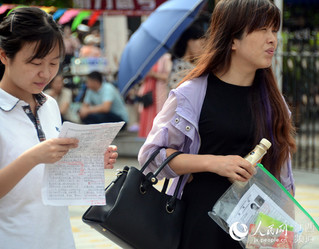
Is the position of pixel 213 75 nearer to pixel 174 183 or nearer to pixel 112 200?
pixel 174 183

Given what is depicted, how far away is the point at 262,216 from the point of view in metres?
2.60

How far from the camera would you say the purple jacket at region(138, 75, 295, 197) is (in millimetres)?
2834

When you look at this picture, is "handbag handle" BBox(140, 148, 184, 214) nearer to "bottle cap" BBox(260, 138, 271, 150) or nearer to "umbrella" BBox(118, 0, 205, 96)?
"bottle cap" BBox(260, 138, 271, 150)

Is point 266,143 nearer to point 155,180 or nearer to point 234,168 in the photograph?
point 234,168

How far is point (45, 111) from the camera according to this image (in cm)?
257

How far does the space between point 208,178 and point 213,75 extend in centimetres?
44

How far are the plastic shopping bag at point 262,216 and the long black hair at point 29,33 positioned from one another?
0.83 meters

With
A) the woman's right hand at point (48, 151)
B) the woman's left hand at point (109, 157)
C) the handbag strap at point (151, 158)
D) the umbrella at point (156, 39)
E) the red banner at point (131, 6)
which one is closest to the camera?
the woman's right hand at point (48, 151)

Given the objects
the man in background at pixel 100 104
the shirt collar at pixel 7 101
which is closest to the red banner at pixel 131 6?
the man in background at pixel 100 104

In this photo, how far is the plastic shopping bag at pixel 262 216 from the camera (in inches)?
102

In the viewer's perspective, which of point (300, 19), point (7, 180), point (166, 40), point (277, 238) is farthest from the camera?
point (300, 19)

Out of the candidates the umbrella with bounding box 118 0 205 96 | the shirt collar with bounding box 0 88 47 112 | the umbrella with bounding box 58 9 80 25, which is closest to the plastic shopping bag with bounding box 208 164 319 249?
the shirt collar with bounding box 0 88 47 112

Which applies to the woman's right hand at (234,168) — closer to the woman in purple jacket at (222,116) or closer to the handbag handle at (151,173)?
the woman in purple jacket at (222,116)

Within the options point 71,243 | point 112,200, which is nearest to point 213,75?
point 112,200
